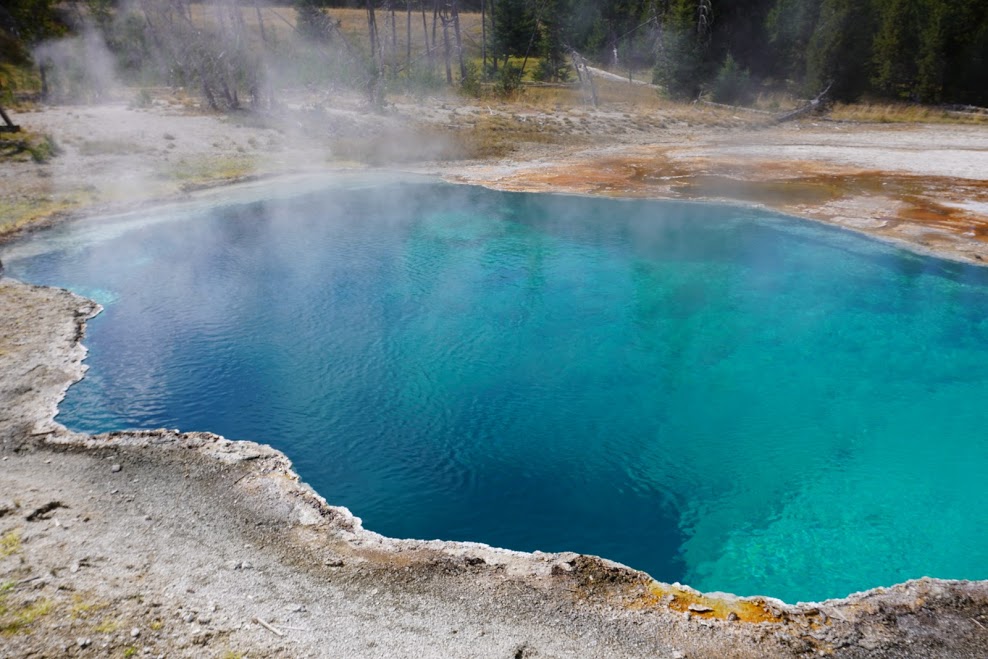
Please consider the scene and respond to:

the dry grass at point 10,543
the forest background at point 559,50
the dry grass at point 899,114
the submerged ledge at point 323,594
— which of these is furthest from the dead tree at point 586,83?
the dry grass at point 10,543

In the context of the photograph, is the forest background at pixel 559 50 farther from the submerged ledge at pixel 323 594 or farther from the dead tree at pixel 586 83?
the submerged ledge at pixel 323 594

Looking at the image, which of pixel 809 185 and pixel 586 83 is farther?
pixel 586 83

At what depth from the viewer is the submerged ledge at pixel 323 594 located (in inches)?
180

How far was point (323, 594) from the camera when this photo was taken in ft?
16.5

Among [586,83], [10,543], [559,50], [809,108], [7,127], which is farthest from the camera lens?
[559,50]

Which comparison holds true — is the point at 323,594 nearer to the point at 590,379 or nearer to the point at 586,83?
the point at 590,379

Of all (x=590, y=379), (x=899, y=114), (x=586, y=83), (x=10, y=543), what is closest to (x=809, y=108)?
(x=899, y=114)

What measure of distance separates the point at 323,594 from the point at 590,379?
17.0 feet

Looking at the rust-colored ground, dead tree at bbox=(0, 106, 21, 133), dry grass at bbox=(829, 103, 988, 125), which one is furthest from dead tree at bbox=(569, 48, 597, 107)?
dead tree at bbox=(0, 106, 21, 133)

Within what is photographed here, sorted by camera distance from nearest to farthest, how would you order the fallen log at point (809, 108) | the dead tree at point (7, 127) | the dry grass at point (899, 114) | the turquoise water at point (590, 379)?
the turquoise water at point (590, 379) < the dead tree at point (7, 127) < the dry grass at point (899, 114) < the fallen log at point (809, 108)

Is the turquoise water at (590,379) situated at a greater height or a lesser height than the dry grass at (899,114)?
lesser

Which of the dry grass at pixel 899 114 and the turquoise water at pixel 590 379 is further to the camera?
the dry grass at pixel 899 114

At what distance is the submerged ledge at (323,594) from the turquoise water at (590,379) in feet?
2.75

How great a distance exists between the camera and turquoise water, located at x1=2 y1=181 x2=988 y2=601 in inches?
259
